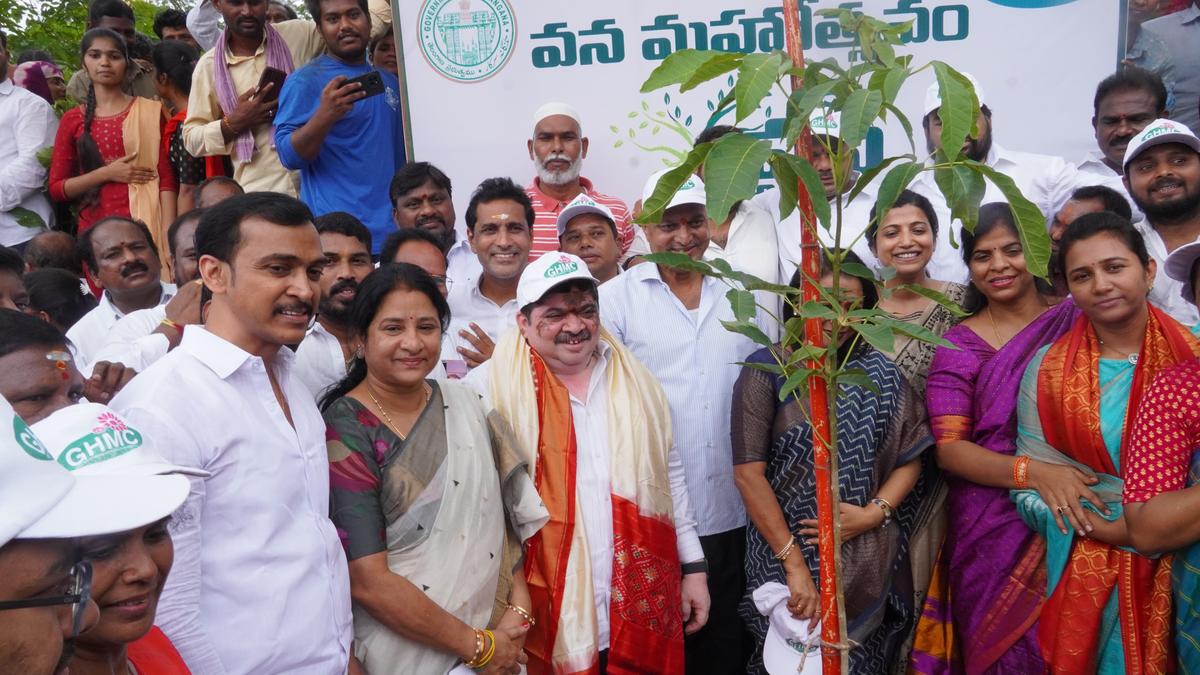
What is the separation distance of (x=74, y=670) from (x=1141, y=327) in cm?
284

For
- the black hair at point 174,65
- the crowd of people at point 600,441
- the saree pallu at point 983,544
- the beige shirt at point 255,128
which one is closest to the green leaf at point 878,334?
the crowd of people at point 600,441

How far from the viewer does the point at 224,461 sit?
83.9 inches

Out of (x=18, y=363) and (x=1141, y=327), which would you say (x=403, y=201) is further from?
(x=1141, y=327)

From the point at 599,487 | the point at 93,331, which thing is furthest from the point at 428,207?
the point at 599,487

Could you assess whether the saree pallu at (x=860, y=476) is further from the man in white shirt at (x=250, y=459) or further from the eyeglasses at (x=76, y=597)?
the eyeglasses at (x=76, y=597)

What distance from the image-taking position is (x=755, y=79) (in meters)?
1.61

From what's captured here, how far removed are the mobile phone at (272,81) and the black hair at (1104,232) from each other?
3.72 meters

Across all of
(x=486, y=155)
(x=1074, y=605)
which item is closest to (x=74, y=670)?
(x=1074, y=605)

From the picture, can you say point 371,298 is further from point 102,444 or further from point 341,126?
point 341,126

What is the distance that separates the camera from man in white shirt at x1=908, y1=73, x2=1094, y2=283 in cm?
422

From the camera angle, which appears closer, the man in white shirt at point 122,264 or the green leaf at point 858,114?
the green leaf at point 858,114

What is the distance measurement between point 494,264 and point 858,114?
2515 mm

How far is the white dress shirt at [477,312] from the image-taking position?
396cm

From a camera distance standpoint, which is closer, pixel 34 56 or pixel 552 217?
pixel 552 217
